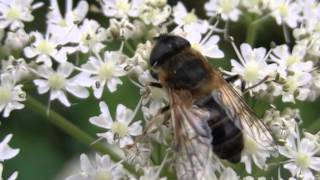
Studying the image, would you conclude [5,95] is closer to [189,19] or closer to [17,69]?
[17,69]

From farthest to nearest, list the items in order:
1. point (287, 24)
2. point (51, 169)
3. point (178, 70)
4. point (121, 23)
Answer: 1. point (51, 169)
2. point (287, 24)
3. point (121, 23)
4. point (178, 70)

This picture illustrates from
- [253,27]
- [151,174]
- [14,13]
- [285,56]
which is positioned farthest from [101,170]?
[253,27]

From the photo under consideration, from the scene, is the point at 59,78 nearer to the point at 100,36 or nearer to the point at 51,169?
the point at 100,36

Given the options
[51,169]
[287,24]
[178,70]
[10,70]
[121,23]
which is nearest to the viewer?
[178,70]

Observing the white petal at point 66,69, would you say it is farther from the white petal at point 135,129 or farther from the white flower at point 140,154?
the white flower at point 140,154

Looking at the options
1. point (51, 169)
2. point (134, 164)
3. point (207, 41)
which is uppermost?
point (207, 41)

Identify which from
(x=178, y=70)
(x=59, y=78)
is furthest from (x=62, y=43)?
(x=178, y=70)

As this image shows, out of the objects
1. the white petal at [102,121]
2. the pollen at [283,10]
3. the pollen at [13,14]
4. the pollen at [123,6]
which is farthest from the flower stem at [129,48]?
the pollen at [283,10]
